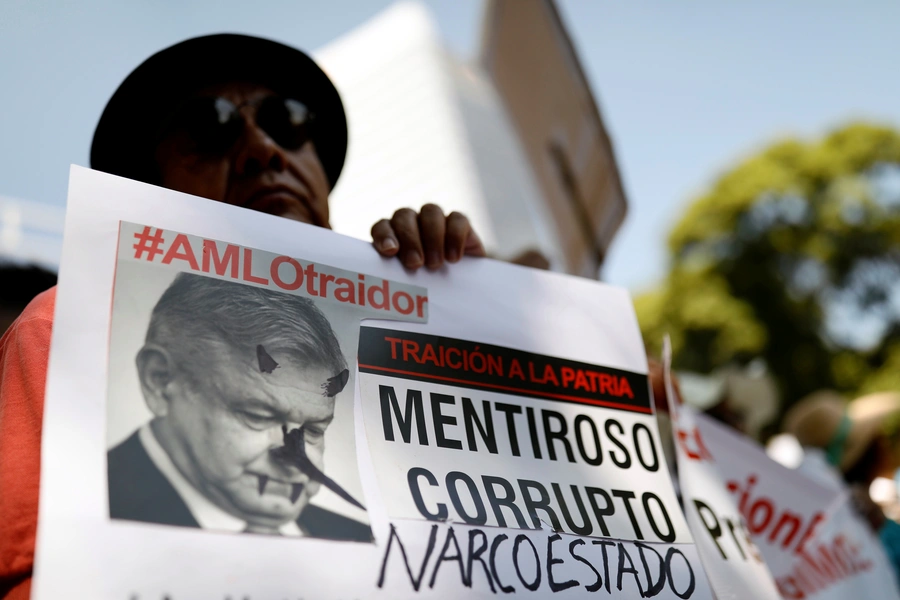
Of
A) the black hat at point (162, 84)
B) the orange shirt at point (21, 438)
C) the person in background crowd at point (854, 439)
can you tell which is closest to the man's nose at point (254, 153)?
the black hat at point (162, 84)

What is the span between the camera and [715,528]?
4.12 ft

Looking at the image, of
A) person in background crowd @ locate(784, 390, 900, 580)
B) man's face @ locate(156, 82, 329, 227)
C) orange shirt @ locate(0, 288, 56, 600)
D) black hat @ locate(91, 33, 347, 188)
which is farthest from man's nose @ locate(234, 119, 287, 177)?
person in background crowd @ locate(784, 390, 900, 580)

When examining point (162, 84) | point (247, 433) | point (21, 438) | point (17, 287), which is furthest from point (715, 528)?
point (17, 287)

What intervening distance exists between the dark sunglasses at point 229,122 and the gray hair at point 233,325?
587 mm

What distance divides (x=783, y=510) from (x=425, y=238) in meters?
1.45

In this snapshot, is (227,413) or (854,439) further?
(854,439)

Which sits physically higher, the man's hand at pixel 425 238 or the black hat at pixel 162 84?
the black hat at pixel 162 84

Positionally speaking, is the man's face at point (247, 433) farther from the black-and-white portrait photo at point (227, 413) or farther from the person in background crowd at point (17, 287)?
the person in background crowd at point (17, 287)

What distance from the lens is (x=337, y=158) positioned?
180cm

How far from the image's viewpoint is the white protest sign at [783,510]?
202 cm

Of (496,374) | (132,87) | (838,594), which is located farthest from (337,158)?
(838,594)

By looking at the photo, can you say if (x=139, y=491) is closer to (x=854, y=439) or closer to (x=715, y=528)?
(x=715, y=528)

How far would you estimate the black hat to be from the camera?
1558 millimetres

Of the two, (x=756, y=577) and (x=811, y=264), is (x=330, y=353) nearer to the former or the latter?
(x=756, y=577)
